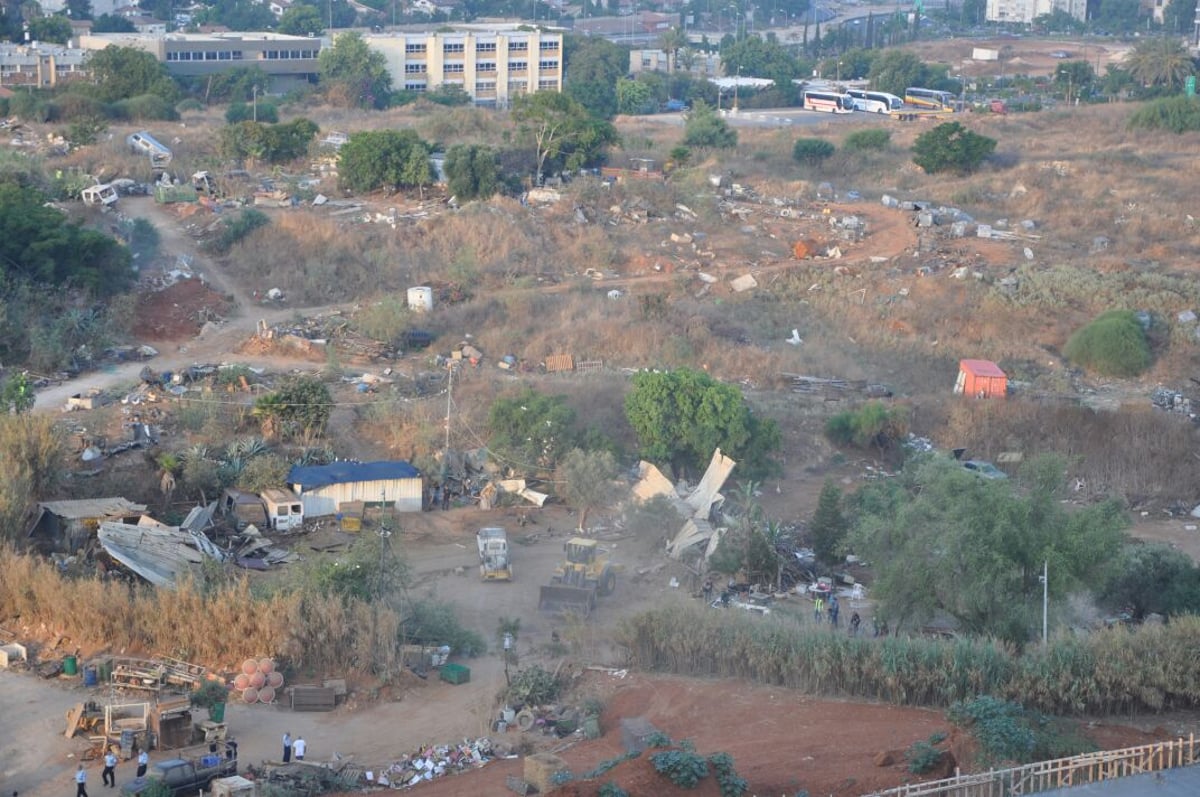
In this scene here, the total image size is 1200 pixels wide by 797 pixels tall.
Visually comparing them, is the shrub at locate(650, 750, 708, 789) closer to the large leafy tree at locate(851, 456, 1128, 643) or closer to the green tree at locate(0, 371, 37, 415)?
the large leafy tree at locate(851, 456, 1128, 643)

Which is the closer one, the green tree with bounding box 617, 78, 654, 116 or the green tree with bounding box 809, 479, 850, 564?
the green tree with bounding box 809, 479, 850, 564

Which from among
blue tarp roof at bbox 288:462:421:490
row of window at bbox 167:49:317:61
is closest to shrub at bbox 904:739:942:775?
blue tarp roof at bbox 288:462:421:490

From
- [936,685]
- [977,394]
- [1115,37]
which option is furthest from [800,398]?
[1115,37]

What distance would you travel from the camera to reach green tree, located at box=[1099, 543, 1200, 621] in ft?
58.5

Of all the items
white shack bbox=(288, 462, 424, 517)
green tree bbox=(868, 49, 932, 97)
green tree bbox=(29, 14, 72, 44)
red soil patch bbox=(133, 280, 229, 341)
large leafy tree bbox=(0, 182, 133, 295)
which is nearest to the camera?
white shack bbox=(288, 462, 424, 517)

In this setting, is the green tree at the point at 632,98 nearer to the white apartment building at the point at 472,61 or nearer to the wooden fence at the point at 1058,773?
the white apartment building at the point at 472,61

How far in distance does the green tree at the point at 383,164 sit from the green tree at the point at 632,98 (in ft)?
74.5

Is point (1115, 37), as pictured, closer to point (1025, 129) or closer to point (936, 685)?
point (1025, 129)

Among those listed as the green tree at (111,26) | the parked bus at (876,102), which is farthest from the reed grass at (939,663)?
the green tree at (111,26)

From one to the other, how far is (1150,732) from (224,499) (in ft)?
38.6

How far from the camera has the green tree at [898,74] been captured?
64438 millimetres

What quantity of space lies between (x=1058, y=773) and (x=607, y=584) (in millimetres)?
7282

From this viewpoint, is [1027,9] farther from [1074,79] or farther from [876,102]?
[876,102]

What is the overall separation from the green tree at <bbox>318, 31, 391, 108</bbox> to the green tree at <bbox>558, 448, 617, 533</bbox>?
33.9 meters
